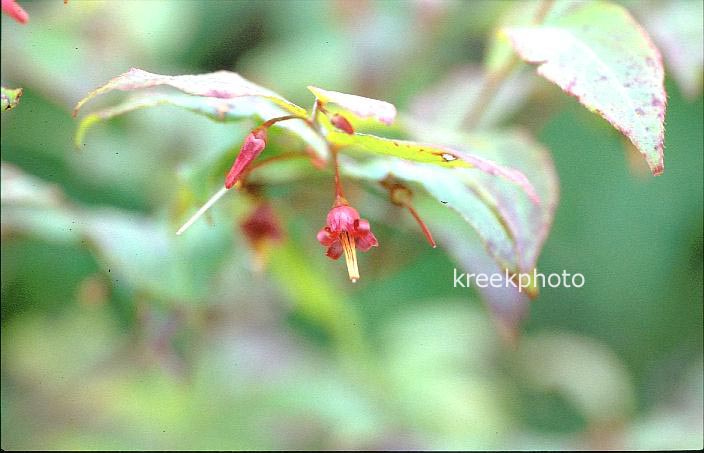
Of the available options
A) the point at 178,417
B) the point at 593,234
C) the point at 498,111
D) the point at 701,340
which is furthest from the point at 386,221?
the point at 701,340

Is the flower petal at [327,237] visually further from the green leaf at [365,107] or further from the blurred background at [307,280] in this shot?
the blurred background at [307,280]

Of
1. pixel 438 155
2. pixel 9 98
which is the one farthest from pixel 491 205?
pixel 9 98

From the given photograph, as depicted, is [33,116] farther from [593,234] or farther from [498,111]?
[593,234]

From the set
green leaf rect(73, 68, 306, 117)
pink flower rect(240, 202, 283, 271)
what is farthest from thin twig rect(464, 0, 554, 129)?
green leaf rect(73, 68, 306, 117)

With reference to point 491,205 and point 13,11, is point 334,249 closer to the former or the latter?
point 491,205

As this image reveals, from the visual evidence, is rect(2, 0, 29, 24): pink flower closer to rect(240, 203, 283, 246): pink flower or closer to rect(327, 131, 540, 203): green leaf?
rect(327, 131, 540, 203): green leaf

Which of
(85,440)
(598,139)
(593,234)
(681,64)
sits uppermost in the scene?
(598,139)

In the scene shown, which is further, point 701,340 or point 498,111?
point 701,340
